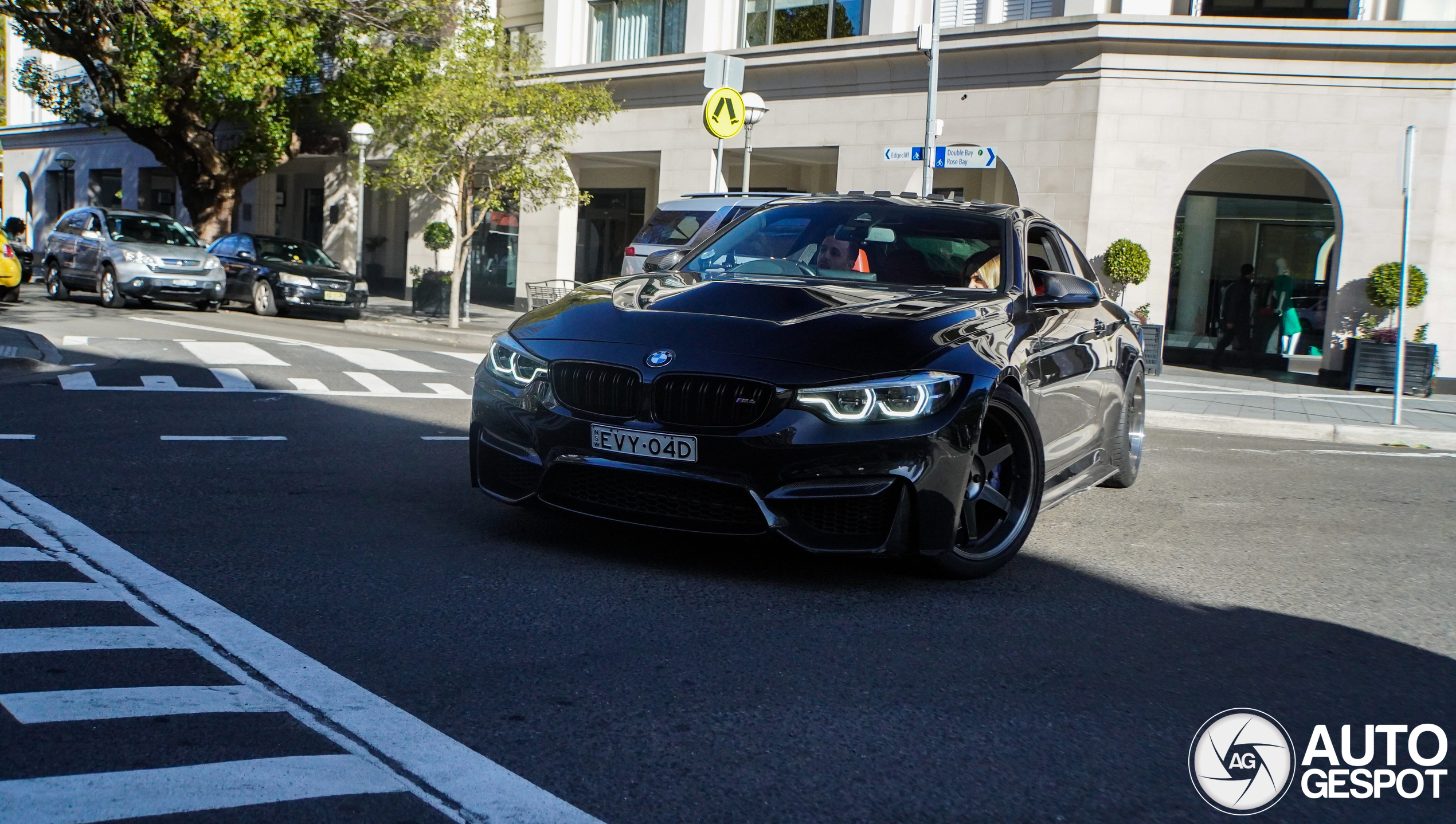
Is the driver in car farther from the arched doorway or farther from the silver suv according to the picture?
the silver suv

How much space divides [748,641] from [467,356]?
12.5 meters

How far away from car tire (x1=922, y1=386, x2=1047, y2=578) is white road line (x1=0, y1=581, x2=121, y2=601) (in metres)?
2.93

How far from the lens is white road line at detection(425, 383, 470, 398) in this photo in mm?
11483

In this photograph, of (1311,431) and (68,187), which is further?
(68,187)

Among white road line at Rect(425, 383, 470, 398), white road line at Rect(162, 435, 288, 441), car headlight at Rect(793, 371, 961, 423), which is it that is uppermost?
car headlight at Rect(793, 371, 961, 423)

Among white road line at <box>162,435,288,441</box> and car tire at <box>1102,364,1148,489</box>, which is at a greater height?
car tire at <box>1102,364,1148,489</box>

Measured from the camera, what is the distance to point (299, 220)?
134 ft

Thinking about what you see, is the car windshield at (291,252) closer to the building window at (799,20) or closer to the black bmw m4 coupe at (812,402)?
the building window at (799,20)

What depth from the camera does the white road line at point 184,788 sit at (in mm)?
2719

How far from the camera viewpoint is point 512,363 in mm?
5336

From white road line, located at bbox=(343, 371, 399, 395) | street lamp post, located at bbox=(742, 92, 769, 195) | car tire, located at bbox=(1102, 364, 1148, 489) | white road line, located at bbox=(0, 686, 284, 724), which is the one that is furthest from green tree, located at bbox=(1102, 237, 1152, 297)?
white road line, located at bbox=(0, 686, 284, 724)

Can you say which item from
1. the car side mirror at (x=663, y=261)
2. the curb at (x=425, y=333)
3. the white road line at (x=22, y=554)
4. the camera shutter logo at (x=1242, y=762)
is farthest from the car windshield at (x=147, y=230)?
the camera shutter logo at (x=1242, y=762)

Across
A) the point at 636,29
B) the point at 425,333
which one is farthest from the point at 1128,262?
the point at 636,29

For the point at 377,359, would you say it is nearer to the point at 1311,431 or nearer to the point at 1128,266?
the point at 1311,431
